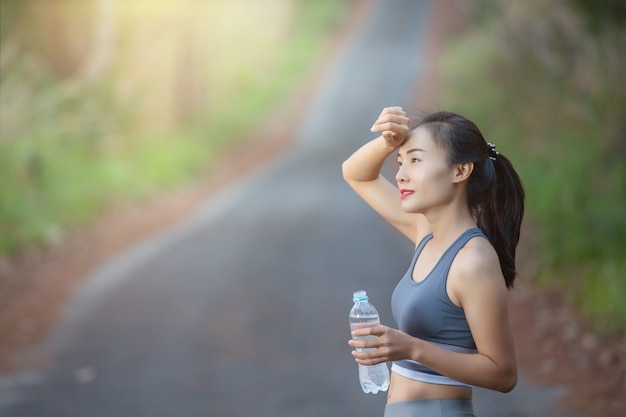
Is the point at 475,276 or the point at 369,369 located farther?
the point at 369,369

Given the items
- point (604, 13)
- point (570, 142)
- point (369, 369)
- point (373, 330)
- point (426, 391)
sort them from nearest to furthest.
Answer: 1. point (373, 330)
2. point (426, 391)
3. point (369, 369)
4. point (604, 13)
5. point (570, 142)

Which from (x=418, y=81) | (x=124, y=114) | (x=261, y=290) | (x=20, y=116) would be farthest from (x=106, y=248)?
(x=418, y=81)

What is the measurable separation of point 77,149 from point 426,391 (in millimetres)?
14760

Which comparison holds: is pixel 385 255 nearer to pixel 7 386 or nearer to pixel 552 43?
pixel 552 43

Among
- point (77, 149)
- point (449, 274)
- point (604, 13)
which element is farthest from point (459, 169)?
point (77, 149)

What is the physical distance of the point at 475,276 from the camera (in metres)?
2.62

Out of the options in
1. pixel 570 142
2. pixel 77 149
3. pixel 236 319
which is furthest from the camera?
pixel 77 149

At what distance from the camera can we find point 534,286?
10.5 meters

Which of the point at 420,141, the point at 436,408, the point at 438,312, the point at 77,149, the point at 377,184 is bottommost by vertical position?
the point at 436,408

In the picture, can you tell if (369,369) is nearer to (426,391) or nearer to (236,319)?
(426,391)

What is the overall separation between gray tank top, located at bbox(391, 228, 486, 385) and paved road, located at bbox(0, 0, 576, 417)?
4.45 meters

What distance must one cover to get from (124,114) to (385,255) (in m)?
6.99

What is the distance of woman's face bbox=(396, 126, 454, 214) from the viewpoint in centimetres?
285

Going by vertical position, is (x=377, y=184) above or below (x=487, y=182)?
above
